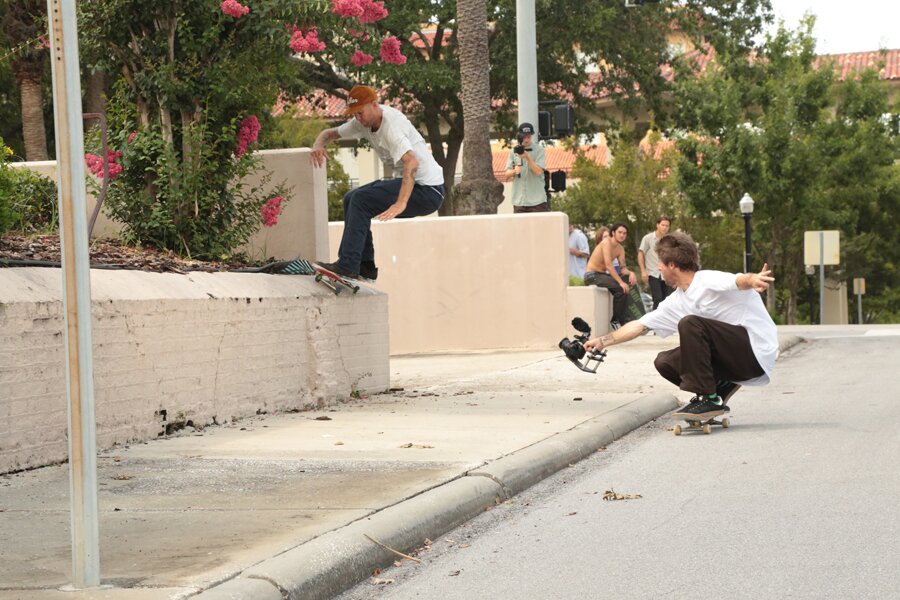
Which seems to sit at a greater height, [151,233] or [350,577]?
[151,233]

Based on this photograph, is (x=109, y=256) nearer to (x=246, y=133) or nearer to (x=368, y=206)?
(x=246, y=133)

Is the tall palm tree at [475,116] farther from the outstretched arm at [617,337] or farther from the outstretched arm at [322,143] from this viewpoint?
the outstretched arm at [617,337]

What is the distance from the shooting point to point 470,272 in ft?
60.3

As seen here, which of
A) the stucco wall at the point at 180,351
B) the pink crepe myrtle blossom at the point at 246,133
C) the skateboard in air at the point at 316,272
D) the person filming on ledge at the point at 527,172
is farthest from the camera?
the person filming on ledge at the point at 527,172

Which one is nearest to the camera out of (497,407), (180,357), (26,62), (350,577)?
(350,577)

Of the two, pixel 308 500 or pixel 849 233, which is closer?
pixel 308 500

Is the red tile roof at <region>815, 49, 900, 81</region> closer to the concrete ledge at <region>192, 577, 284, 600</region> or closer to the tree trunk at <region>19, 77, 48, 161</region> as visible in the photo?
the tree trunk at <region>19, 77, 48, 161</region>

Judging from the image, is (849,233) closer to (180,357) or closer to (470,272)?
(470,272)

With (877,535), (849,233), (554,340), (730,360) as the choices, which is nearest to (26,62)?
(554,340)

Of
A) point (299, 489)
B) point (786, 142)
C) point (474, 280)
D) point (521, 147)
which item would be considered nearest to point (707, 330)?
point (299, 489)

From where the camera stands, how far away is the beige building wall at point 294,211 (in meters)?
12.6

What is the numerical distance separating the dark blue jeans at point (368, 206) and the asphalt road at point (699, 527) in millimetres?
2695

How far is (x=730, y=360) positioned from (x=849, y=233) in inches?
1378

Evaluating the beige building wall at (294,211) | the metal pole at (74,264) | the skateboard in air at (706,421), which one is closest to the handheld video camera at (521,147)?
the beige building wall at (294,211)
